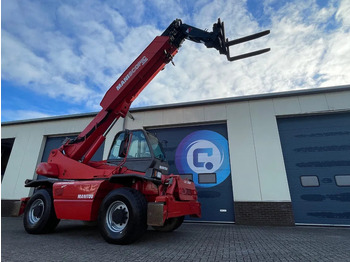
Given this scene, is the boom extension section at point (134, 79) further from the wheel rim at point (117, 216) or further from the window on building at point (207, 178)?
the window on building at point (207, 178)

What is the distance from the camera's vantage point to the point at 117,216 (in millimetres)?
4590

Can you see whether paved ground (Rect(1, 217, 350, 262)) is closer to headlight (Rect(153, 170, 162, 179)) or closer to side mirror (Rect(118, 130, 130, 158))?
headlight (Rect(153, 170, 162, 179))

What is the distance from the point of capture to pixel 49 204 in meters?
5.73

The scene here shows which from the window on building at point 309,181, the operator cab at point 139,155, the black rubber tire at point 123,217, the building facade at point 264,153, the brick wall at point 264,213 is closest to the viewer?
the black rubber tire at point 123,217

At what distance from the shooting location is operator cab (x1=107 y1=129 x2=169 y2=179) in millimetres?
5188

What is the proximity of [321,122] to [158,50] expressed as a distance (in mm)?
7556

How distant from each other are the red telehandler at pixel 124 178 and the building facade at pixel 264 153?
332 centimetres

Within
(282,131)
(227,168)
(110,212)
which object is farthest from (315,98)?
(110,212)

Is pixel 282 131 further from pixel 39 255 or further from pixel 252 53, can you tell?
pixel 39 255

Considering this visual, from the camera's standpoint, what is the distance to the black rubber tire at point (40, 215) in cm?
562

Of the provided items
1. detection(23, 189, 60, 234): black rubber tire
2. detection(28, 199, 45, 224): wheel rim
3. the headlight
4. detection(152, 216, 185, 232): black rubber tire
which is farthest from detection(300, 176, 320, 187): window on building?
detection(28, 199, 45, 224): wheel rim
